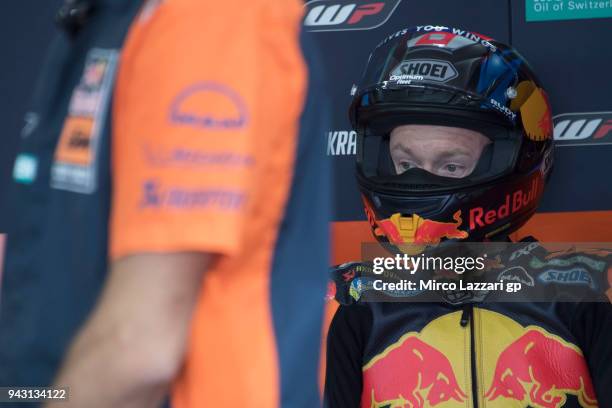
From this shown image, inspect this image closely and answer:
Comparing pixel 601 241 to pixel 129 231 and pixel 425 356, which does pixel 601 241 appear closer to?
pixel 425 356

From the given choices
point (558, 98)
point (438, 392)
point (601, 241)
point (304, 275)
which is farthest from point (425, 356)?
point (304, 275)

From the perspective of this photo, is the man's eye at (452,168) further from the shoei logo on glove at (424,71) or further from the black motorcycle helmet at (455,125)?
the shoei logo on glove at (424,71)

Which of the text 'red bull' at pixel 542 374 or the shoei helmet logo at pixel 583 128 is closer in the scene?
the text 'red bull' at pixel 542 374

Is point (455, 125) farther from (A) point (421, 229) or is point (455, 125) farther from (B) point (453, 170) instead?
(A) point (421, 229)

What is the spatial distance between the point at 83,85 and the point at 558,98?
2.08 meters

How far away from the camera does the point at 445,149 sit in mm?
2457

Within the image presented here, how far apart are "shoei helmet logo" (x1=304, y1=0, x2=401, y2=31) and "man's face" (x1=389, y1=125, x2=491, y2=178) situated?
55cm

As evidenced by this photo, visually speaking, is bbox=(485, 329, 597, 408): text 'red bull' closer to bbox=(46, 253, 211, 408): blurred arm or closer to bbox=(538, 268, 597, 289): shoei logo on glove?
bbox=(538, 268, 597, 289): shoei logo on glove

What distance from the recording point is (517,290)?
2.37 metres

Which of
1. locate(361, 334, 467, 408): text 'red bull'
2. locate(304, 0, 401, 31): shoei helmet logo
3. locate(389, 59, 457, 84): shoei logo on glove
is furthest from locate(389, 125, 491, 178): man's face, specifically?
locate(304, 0, 401, 31): shoei helmet logo

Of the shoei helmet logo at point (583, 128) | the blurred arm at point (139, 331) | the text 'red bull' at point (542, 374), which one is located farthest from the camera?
the shoei helmet logo at point (583, 128)

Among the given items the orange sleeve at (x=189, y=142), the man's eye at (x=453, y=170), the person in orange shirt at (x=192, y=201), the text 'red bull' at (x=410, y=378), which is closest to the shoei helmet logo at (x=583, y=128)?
the man's eye at (x=453, y=170)

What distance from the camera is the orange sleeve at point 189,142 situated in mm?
883

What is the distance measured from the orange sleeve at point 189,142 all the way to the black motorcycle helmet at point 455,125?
5.04 feet
